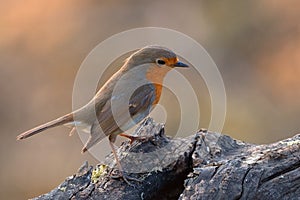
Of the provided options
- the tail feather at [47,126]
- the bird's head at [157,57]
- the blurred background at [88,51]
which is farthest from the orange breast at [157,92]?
the blurred background at [88,51]

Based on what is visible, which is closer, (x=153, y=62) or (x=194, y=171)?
(x=194, y=171)

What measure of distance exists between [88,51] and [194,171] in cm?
737

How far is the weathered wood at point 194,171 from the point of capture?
3.98 meters

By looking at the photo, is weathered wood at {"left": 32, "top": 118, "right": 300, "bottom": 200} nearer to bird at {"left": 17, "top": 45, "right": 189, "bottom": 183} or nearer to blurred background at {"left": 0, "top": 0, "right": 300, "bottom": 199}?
bird at {"left": 17, "top": 45, "right": 189, "bottom": 183}

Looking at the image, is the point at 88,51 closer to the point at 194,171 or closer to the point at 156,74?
the point at 156,74

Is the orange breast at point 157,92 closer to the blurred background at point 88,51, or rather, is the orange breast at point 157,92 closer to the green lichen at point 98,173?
the green lichen at point 98,173

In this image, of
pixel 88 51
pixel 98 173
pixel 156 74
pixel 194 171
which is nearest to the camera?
pixel 194 171

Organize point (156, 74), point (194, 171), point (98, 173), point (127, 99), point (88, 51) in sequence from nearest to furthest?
point (194, 171) < point (98, 173) < point (127, 99) < point (156, 74) < point (88, 51)

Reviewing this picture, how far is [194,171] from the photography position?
413 centimetres

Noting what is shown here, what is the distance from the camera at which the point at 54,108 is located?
10.5m

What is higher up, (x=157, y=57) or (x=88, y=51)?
(x=88, y=51)

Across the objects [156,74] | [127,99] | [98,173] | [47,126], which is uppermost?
[156,74]

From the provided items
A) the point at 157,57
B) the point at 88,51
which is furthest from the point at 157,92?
the point at 88,51

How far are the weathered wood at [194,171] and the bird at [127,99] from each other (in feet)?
0.88
